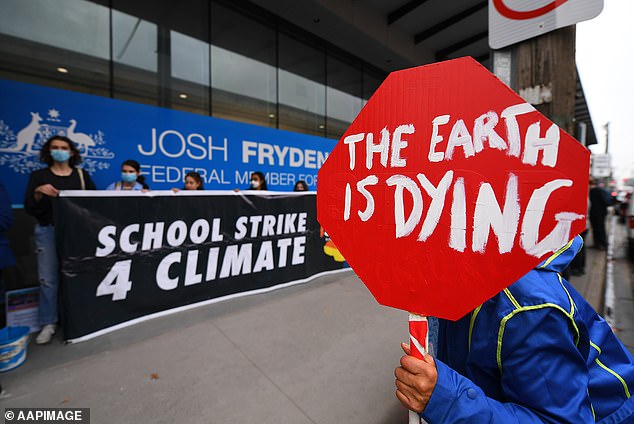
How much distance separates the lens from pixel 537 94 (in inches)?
78.1

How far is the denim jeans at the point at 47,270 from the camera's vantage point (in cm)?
292

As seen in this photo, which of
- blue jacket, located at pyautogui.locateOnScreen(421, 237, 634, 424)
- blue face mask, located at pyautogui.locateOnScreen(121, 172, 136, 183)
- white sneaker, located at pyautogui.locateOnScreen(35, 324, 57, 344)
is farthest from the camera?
blue face mask, located at pyautogui.locateOnScreen(121, 172, 136, 183)

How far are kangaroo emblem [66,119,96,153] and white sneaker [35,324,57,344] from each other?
2806 millimetres

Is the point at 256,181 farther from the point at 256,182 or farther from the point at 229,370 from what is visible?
the point at 229,370

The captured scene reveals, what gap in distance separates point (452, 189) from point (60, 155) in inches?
156

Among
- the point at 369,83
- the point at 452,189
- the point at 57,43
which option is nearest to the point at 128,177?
the point at 57,43

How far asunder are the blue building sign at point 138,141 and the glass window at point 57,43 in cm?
40

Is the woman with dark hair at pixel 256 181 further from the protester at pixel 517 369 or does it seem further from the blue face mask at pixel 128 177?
the protester at pixel 517 369

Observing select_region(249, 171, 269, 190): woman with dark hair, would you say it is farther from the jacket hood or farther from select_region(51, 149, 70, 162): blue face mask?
the jacket hood

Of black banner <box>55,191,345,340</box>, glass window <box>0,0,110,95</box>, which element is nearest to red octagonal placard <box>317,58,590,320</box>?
black banner <box>55,191,345,340</box>

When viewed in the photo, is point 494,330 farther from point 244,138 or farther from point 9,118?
point 244,138

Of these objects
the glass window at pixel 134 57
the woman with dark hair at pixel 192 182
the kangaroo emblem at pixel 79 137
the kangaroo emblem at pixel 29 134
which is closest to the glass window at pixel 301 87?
the glass window at pixel 134 57

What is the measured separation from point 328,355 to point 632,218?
7.57 meters

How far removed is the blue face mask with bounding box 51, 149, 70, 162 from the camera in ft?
9.96
